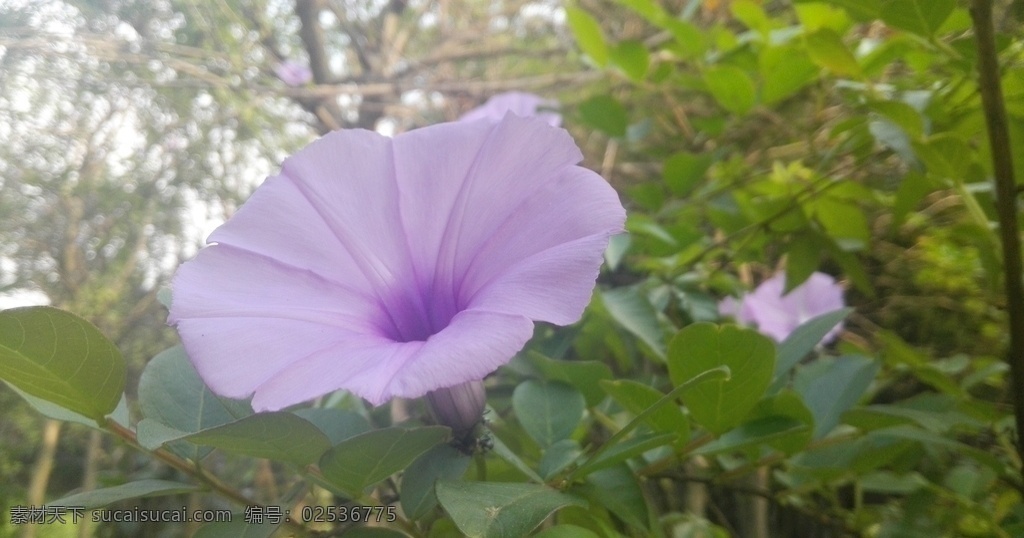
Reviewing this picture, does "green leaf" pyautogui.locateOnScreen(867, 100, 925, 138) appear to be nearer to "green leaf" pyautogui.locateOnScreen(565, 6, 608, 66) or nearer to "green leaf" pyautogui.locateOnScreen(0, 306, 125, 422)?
"green leaf" pyautogui.locateOnScreen(565, 6, 608, 66)

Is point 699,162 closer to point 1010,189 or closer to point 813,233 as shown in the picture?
point 813,233

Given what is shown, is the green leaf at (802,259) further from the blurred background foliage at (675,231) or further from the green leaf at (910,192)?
the green leaf at (910,192)

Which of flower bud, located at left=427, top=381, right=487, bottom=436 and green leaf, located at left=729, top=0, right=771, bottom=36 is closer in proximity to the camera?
flower bud, located at left=427, top=381, right=487, bottom=436

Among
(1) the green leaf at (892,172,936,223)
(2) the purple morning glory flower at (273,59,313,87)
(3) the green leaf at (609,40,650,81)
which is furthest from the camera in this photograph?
(2) the purple morning glory flower at (273,59,313,87)

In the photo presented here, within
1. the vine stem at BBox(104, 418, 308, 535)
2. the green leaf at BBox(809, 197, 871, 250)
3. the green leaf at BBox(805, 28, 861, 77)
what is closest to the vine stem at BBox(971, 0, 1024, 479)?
the green leaf at BBox(805, 28, 861, 77)

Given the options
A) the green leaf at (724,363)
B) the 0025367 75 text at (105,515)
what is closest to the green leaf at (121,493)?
the 0025367 75 text at (105,515)

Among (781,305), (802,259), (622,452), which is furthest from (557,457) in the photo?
(781,305)
